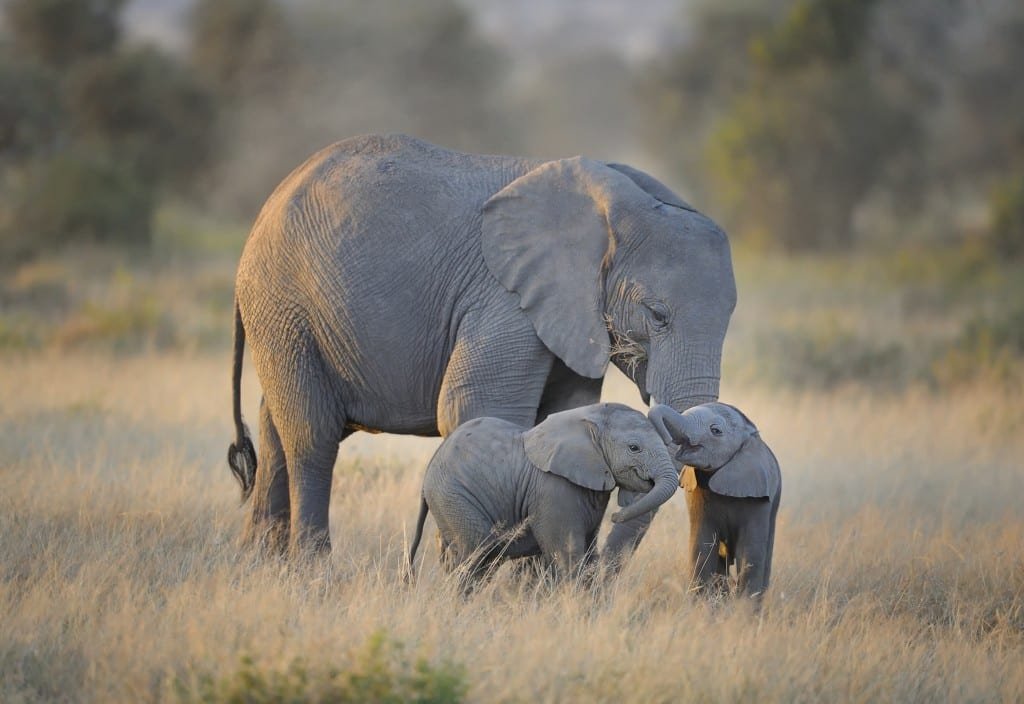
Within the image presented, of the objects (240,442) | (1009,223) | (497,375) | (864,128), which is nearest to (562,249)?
(497,375)

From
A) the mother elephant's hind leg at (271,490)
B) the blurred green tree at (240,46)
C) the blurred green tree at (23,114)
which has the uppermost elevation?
the blurred green tree at (240,46)

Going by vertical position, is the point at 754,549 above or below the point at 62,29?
below

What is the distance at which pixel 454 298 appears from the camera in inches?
288

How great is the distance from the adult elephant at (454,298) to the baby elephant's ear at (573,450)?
30cm

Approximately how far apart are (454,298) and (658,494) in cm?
164

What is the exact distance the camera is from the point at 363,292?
7418mm

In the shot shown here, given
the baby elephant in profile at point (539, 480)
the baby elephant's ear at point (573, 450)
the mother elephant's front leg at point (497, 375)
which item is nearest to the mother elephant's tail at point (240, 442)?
the mother elephant's front leg at point (497, 375)

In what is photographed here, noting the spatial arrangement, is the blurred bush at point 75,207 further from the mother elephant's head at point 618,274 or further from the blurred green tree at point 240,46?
the blurred green tree at point 240,46

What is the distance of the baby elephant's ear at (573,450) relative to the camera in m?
6.42

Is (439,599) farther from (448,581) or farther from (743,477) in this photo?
(743,477)

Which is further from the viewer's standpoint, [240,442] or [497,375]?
[240,442]

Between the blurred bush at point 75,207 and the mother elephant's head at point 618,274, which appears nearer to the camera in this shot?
the mother elephant's head at point 618,274

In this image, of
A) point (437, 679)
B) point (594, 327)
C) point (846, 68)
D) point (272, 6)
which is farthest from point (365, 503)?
point (272, 6)

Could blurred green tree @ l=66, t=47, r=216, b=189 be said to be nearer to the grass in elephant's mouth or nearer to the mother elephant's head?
the grass in elephant's mouth
